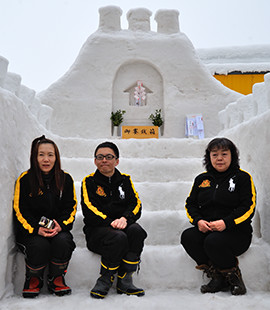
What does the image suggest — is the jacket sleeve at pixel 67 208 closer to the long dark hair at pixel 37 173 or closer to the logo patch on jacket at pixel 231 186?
the long dark hair at pixel 37 173

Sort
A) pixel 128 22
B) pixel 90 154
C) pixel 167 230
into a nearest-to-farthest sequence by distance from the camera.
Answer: pixel 167 230 < pixel 90 154 < pixel 128 22

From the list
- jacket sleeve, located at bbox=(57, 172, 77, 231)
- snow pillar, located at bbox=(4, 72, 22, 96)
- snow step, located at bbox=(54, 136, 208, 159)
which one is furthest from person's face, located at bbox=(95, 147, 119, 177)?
snow step, located at bbox=(54, 136, 208, 159)

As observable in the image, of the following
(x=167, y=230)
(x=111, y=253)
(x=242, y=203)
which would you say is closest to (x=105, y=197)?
(x=111, y=253)

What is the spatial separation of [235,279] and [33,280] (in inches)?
44.4

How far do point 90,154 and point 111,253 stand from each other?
195 centimetres

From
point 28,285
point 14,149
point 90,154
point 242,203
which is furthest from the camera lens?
point 90,154

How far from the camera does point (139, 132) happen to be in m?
6.22

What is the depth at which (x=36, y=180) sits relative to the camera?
6.38 feet

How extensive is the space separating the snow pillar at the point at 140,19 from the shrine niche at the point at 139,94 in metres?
1.27

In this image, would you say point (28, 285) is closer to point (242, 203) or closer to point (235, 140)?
point (242, 203)

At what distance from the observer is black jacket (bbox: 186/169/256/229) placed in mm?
1889

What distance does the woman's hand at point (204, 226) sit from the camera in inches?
74.0

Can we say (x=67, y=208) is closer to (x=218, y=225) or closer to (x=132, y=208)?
(x=132, y=208)

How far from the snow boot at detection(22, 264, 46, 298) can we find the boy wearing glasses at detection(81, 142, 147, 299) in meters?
0.31
